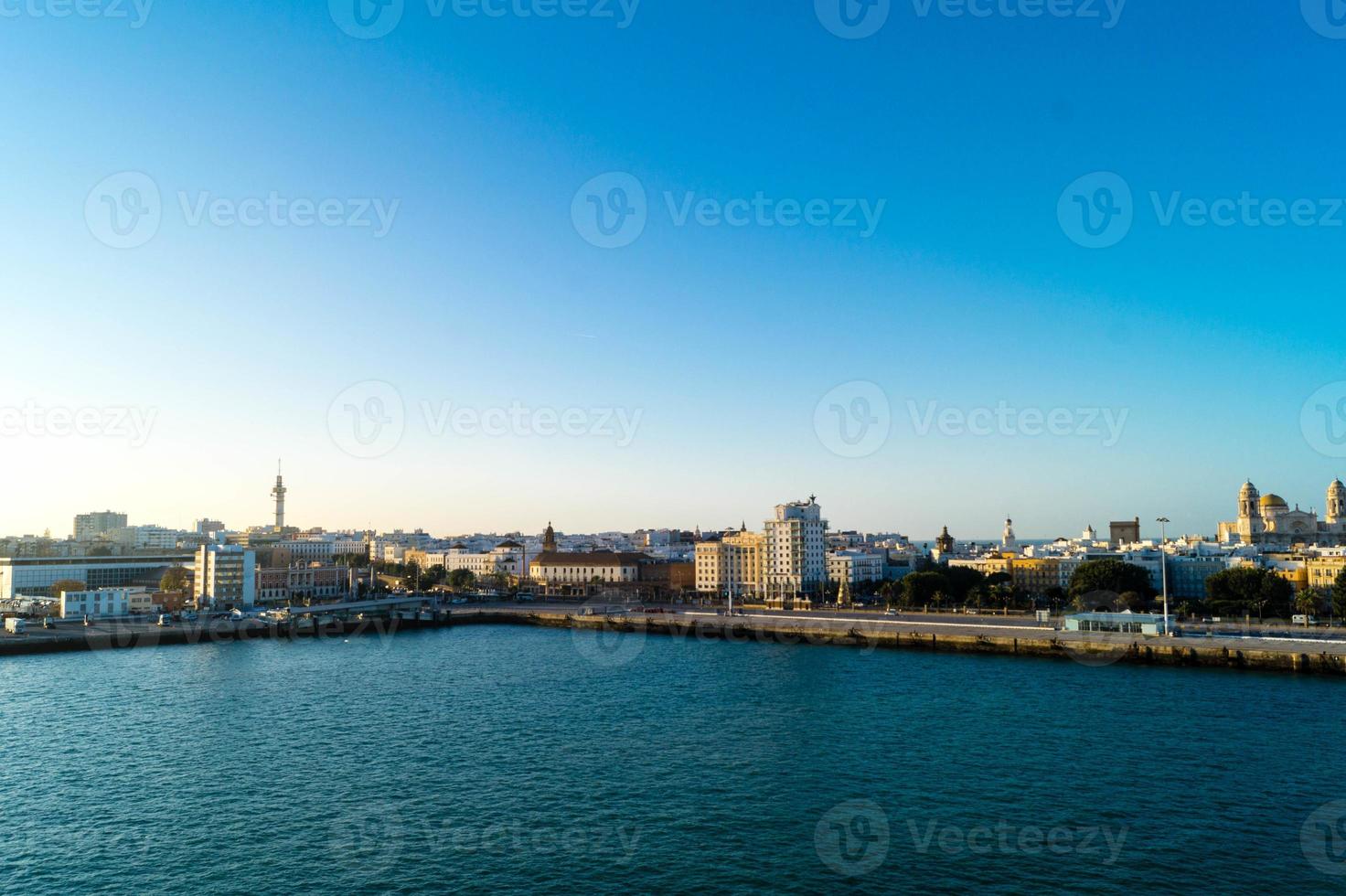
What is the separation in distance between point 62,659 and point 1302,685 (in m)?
55.1

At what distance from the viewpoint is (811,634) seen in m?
49.9

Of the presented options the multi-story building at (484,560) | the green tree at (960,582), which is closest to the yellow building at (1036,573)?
the green tree at (960,582)

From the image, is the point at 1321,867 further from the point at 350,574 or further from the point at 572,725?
the point at 350,574

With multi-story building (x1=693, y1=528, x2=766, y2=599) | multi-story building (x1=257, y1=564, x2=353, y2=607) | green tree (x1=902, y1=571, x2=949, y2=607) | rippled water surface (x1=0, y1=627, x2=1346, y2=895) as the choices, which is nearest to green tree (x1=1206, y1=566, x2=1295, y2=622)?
green tree (x1=902, y1=571, x2=949, y2=607)

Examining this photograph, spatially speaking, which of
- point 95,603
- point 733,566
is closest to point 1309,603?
point 733,566

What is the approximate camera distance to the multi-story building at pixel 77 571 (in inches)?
2867

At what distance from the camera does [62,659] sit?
42.5 metres

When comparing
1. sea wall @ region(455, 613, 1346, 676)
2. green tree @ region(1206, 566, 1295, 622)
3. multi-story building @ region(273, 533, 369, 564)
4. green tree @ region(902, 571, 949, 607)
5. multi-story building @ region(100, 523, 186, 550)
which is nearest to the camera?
sea wall @ region(455, 613, 1346, 676)

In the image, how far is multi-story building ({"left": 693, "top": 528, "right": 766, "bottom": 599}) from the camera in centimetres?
8431

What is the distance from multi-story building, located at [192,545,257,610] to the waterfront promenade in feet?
26.8

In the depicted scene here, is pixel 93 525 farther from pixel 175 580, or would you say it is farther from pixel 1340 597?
pixel 1340 597

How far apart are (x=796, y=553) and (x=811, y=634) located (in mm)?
31471

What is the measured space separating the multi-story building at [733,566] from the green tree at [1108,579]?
31.7m

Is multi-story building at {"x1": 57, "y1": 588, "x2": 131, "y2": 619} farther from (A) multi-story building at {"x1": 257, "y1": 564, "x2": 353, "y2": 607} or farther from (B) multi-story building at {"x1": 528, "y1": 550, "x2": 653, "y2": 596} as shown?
(B) multi-story building at {"x1": 528, "y1": 550, "x2": 653, "y2": 596}
